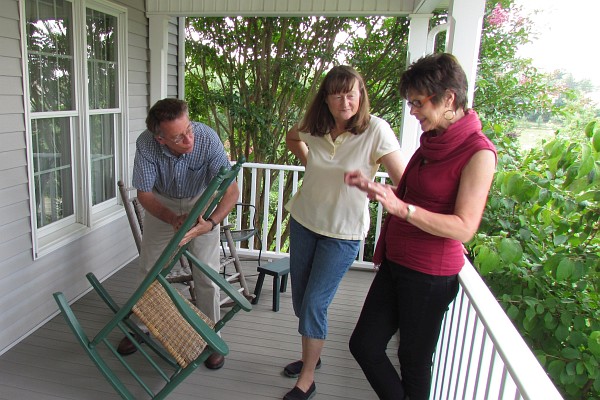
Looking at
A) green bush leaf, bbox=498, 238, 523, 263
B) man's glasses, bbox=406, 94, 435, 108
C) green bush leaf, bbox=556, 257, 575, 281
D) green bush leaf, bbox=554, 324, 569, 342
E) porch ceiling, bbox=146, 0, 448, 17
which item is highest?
porch ceiling, bbox=146, 0, 448, 17

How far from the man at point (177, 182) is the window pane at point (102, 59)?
54.4 inches

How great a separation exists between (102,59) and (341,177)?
261cm

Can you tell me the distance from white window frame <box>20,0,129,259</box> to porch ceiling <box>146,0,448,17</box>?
1.61 feet

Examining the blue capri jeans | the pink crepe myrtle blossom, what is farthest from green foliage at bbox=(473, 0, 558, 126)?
the blue capri jeans

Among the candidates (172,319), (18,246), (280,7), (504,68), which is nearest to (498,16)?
(504,68)

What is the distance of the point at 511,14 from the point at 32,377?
6.34 metres

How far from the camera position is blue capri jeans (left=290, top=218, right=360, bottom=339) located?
6.71 feet

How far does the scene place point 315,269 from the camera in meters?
2.08

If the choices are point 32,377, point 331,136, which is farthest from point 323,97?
point 32,377

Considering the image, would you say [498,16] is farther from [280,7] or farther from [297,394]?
[297,394]

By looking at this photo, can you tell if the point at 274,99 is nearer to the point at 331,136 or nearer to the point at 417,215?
the point at 331,136

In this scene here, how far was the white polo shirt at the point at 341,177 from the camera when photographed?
1.99m

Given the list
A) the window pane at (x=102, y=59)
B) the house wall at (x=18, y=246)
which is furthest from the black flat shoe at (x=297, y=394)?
the window pane at (x=102, y=59)

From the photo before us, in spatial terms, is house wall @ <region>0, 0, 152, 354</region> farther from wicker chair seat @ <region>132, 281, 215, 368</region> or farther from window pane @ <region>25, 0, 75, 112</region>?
wicker chair seat @ <region>132, 281, 215, 368</region>
